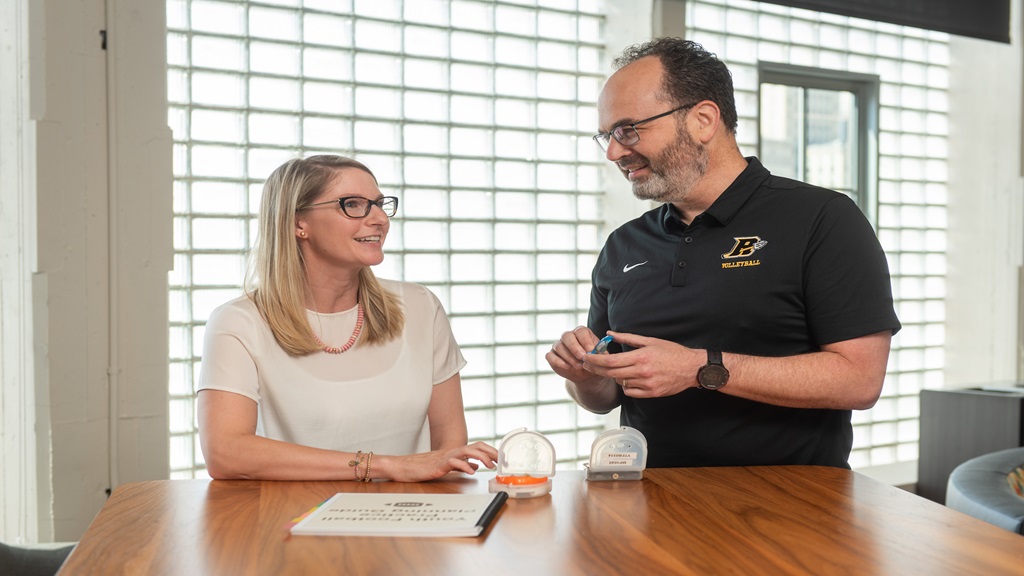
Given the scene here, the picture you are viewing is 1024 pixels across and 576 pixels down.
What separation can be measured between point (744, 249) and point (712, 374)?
42cm

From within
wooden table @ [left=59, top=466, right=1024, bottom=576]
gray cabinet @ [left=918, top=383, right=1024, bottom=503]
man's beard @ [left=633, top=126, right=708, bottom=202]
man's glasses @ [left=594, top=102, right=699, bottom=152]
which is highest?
man's glasses @ [left=594, top=102, right=699, bottom=152]

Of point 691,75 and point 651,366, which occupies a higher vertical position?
point 691,75

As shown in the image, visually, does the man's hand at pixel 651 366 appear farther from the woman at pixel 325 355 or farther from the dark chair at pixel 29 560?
the dark chair at pixel 29 560

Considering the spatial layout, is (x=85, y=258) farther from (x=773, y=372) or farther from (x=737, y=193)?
(x=773, y=372)

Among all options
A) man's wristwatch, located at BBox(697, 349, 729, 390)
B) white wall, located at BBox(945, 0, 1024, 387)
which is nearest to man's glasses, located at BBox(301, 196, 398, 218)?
man's wristwatch, located at BBox(697, 349, 729, 390)

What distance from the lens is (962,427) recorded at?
4746 mm

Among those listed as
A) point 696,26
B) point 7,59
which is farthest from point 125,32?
point 696,26

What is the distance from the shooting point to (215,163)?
3.60 metres

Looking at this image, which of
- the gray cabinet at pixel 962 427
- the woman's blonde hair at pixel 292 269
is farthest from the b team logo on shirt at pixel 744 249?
the gray cabinet at pixel 962 427

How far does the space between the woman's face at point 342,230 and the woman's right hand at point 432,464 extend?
0.70 metres

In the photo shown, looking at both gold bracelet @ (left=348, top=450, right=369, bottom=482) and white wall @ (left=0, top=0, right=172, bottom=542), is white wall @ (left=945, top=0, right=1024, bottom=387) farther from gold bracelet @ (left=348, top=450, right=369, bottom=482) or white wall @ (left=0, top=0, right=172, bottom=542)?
gold bracelet @ (left=348, top=450, right=369, bottom=482)

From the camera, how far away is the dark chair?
234 centimetres

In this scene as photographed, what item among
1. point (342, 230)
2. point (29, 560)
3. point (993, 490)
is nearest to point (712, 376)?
point (342, 230)

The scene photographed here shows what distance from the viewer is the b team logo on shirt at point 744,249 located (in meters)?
2.19
